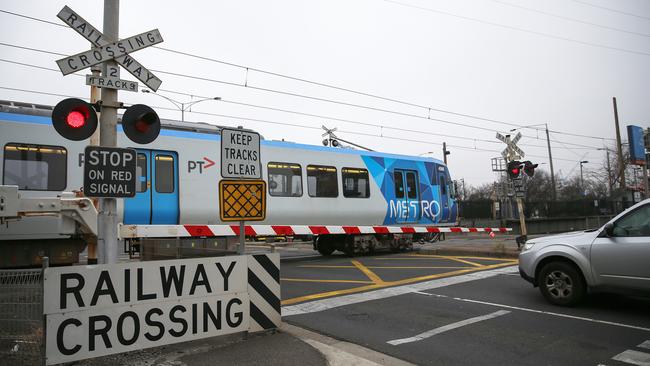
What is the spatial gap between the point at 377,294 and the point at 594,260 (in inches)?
142

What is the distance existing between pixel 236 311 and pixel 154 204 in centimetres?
675

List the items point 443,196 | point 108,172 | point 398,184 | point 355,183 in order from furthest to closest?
point 443,196, point 398,184, point 355,183, point 108,172

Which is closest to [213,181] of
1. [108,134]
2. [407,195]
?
[108,134]

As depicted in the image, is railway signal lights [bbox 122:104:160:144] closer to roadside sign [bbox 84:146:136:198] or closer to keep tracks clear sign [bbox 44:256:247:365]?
roadside sign [bbox 84:146:136:198]

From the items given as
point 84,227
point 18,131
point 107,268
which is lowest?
point 107,268

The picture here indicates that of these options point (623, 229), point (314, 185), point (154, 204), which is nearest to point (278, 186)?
point (314, 185)

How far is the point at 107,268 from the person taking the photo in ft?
15.3

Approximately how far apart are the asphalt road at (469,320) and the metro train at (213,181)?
3.86 metres

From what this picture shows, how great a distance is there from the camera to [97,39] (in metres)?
5.70

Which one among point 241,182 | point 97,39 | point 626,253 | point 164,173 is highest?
point 97,39

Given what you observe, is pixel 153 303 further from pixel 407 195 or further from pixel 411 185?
pixel 411 185

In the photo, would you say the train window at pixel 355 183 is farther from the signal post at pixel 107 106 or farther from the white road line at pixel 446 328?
the signal post at pixel 107 106

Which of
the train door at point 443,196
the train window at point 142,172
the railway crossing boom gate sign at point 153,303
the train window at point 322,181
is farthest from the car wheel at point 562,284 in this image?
the train door at point 443,196

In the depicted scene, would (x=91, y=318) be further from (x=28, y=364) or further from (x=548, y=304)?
(x=548, y=304)
